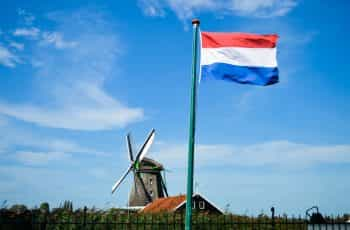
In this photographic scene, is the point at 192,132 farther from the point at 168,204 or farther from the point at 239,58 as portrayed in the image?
the point at 168,204

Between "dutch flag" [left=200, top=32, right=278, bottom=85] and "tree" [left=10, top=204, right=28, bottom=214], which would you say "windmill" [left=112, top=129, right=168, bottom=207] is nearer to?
"tree" [left=10, top=204, right=28, bottom=214]

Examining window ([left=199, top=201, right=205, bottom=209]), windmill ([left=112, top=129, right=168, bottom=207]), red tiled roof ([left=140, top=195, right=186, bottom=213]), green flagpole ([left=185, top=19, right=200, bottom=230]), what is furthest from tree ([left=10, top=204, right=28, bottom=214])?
windmill ([left=112, top=129, right=168, bottom=207])

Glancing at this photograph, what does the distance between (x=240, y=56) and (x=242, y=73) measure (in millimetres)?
375

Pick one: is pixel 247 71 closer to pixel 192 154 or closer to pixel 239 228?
pixel 192 154

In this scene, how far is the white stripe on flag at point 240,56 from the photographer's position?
855cm

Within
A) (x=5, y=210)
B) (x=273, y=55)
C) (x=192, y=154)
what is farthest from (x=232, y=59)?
(x=5, y=210)

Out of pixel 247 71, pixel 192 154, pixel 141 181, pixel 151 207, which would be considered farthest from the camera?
pixel 141 181

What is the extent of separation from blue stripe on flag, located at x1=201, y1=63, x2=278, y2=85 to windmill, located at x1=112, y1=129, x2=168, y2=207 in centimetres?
3466

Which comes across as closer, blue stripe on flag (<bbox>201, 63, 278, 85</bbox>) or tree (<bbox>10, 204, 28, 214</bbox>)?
blue stripe on flag (<bbox>201, 63, 278, 85</bbox>)

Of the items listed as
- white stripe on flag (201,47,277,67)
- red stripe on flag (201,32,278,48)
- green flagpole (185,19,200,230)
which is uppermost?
red stripe on flag (201,32,278,48)

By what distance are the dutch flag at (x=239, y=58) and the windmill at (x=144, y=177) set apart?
114ft

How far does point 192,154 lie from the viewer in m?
7.94

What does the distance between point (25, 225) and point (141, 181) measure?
3165 centimetres

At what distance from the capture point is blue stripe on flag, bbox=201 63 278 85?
8.46m
